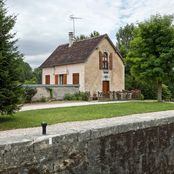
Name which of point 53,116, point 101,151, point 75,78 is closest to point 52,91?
point 75,78

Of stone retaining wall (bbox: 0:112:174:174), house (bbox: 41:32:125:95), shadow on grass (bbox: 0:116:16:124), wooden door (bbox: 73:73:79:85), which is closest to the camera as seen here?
stone retaining wall (bbox: 0:112:174:174)

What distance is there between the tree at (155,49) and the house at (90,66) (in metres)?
9.47

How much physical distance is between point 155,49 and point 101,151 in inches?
646

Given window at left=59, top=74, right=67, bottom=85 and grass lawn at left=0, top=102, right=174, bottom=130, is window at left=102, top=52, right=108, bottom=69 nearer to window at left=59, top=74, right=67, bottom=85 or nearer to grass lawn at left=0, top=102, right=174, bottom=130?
window at left=59, top=74, right=67, bottom=85

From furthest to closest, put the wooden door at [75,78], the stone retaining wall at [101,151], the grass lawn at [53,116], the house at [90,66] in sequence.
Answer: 1. the wooden door at [75,78]
2. the house at [90,66]
3. the grass lawn at [53,116]
4. the stone retaining wall at [101,151]

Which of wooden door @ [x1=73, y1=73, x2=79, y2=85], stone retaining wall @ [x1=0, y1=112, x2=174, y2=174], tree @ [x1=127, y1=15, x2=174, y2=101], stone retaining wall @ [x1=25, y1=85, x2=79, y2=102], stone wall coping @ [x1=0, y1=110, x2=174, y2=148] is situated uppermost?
tree @ [x1=127, y1=15, x2=174, y2=101]

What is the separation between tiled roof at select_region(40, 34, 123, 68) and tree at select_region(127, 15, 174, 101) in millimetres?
9497

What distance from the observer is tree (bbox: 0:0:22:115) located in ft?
30.8

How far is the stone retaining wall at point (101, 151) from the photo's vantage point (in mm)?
4746

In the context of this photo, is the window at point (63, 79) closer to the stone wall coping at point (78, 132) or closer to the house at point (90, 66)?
the house at point (90, 66)

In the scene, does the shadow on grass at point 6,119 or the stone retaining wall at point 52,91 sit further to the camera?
the stone retaining wall at point 52,91

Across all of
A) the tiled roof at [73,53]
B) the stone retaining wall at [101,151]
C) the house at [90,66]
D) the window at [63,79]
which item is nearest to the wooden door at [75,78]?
the house at [90,66]

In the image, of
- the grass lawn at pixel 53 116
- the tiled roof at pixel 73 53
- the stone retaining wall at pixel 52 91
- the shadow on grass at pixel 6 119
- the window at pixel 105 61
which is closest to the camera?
the grass lawn at pixel 53 116

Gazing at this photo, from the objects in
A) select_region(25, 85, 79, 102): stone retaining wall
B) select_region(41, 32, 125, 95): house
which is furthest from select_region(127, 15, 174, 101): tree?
select_region(41, 32, 125, 95): house
